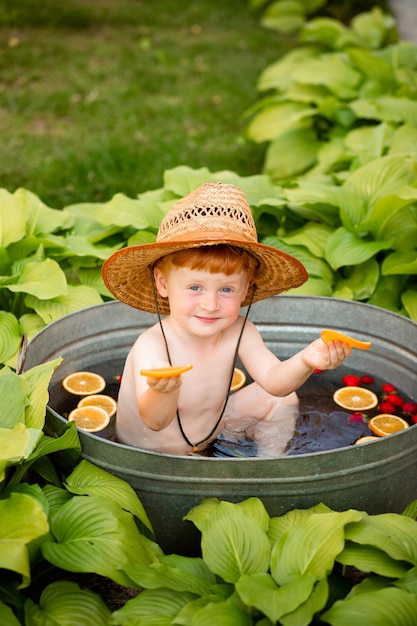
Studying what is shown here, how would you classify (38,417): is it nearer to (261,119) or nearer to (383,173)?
(383,173)

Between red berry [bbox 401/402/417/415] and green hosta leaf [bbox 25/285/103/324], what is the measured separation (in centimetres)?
130

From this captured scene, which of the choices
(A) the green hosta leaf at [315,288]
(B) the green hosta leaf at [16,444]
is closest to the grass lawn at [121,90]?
(A) the green hosta leaf at [315,288]

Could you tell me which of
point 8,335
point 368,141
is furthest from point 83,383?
point 368,141

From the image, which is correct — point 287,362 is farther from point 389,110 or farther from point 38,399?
point 389,110

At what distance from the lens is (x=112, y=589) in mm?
2473

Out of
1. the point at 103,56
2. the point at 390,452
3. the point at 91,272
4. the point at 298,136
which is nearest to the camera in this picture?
the point at 390,452

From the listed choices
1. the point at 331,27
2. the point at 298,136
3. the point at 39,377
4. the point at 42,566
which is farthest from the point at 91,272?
the point at 331,27

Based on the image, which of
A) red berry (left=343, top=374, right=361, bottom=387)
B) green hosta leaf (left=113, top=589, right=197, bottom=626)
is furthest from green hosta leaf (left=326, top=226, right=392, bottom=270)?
green hosta leaf (left=113, top=589, right=197, bottom=626)

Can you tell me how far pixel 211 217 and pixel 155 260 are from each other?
0.27m

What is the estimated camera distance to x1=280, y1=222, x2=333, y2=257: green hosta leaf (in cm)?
378

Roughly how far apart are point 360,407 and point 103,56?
16.7 feet

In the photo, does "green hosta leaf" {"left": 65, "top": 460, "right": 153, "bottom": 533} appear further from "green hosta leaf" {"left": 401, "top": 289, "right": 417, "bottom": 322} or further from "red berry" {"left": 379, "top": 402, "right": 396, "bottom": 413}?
"green hosta leaf" {"left": 401, "top": 289, "right": 417, "bottom": 322}

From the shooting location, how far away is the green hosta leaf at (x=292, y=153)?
5250 millimetres

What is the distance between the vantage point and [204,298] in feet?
8.06
